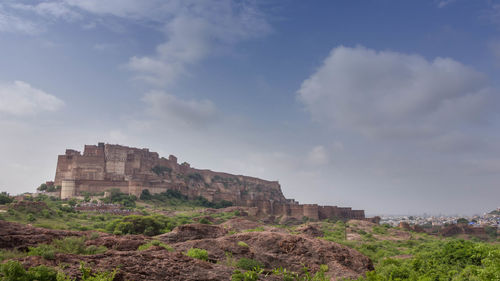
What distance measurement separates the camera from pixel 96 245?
506 inches

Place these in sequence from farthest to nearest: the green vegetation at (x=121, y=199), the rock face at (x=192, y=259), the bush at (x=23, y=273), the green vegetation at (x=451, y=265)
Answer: the green vegetation at (x=121, y=199) → the green vegetation at (x=451, y=265) → the rock face at (x=192, y=259) → the bush at (x=23, y=273)

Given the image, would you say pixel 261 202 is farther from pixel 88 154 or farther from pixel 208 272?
pixel 208 272

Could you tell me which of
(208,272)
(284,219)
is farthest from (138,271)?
(284,219)

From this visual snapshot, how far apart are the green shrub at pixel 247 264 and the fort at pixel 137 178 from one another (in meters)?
53.5

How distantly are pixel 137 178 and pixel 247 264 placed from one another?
208ft

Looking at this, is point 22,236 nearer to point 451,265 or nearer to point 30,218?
point 451,265

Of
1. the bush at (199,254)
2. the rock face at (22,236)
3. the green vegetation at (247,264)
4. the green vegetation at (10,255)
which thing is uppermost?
the rock face at (22,236)

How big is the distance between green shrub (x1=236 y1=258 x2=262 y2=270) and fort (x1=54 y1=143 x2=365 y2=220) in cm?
5354

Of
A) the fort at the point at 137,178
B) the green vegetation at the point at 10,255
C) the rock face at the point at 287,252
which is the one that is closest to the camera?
the green vegetation at the point at 10,255

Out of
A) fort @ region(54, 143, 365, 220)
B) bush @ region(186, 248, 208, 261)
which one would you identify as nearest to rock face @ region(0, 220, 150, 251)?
bush @ region(186, 248, 208, 261)

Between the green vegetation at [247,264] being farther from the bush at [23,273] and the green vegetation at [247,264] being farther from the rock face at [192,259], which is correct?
the bush at [23,273]

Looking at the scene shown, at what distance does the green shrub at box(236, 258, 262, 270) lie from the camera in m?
12.8

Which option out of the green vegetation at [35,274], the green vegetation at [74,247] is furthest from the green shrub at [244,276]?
the green vegetation at [74,247]

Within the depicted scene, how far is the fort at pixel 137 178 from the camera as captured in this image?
63.0m
